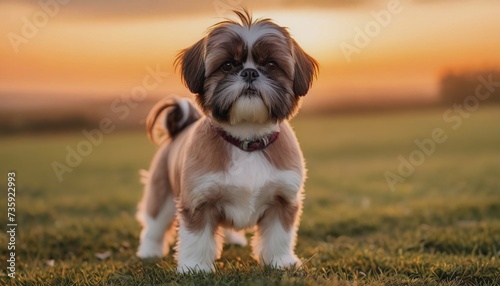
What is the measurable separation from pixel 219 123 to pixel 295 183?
76cm

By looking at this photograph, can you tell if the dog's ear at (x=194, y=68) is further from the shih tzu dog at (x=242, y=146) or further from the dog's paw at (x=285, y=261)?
the dog's paw at (x=285, y=261)

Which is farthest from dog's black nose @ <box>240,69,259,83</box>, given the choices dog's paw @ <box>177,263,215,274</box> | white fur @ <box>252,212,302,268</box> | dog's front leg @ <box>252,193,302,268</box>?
dog's paw @ <box>177,263,215,274</box>

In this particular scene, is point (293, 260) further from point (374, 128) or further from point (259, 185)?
point (374, 128)

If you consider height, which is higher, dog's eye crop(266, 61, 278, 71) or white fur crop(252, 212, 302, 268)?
dog's eye crop(266, 61, 278, 71)

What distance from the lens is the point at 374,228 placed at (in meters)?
6.99

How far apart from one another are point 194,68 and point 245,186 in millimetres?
925

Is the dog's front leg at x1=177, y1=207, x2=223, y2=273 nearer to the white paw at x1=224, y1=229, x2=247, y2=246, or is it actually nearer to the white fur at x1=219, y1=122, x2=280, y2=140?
the white fur at x1=219, y1=122, x2=280, y2=140

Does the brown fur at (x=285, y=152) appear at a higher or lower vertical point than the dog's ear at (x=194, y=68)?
lower

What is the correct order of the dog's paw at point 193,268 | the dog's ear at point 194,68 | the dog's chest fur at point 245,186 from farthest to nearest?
the dog's paw at point 193,268
the dog's chest fur at point 245,186
the dog's ear at point 194,68

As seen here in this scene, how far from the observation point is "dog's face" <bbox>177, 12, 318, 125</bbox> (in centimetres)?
400

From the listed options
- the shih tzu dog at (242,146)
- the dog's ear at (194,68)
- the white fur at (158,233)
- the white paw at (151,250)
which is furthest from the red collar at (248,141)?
the white paw at (151,250)

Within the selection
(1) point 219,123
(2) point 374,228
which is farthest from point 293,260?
(2) point 374,228

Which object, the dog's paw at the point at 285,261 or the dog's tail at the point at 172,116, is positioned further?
the dog's tail at the point at 172,116

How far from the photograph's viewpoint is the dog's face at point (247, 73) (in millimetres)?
4004
